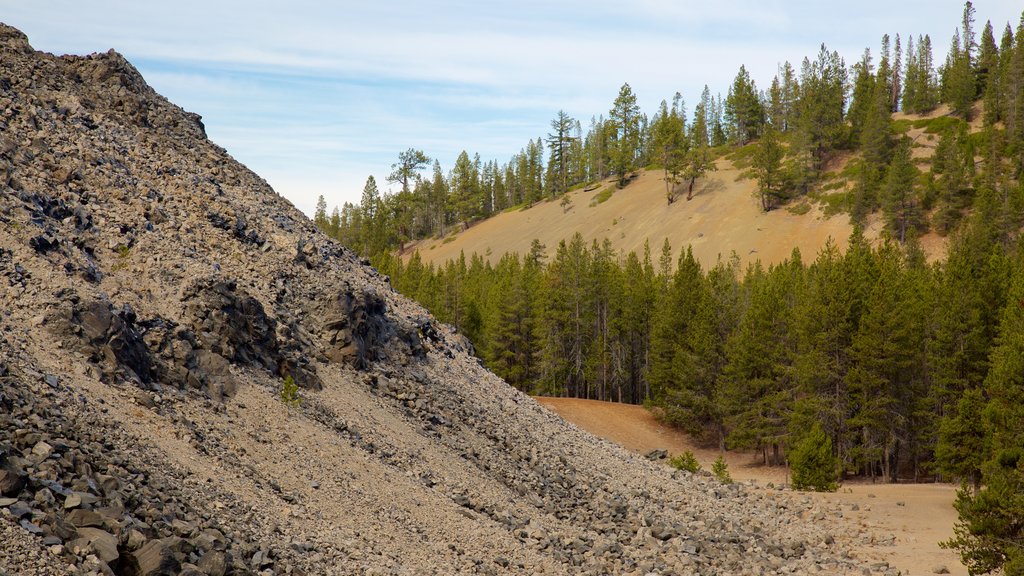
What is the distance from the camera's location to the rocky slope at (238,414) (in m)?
14.8

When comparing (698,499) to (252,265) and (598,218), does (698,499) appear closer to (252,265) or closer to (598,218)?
(252,265)

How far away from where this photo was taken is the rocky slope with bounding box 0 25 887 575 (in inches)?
581

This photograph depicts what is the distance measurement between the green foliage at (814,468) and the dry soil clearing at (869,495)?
79 centimetres

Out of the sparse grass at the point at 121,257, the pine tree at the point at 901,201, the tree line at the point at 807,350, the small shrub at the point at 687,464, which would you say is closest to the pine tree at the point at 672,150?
the pine tree at the point at 901,201

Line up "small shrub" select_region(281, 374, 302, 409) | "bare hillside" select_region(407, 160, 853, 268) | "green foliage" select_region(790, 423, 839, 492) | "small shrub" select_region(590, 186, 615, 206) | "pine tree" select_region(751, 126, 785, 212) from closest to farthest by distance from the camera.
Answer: "small shrub" select_region(281, 374, 302, 409), "green foliage" select_region(790, 423, 839, 492), "bare hillside" select_region(407, 160, 853, 268), "pine tree" select_region(751, 126, 785, 212), "small shrub" select_region(590, 186, 615, 206)

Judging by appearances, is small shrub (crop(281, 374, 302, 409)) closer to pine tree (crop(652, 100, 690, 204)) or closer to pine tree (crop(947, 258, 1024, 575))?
pine tree (crop(947, 258, 1024, 575))

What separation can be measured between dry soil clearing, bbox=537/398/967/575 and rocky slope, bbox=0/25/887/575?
2.05 m

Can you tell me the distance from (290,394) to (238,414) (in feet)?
6.78

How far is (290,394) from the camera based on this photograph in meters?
22.4

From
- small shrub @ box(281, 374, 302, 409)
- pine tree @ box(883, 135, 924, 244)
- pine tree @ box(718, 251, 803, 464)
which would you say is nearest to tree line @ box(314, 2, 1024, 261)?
pine tree @ box(883, 135, 924, 244)

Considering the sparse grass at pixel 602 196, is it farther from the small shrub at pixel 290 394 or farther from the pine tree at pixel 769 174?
the small shrub at pixel 290 394

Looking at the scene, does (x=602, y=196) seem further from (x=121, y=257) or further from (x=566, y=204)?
(x=121, y=257)

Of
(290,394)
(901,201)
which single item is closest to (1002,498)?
(290,394)

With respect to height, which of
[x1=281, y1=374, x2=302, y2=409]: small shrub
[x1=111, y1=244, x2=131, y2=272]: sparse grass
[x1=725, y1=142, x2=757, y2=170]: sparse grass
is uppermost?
[x1=725, y1=142, x2=757, y2=170]: sparse grass
